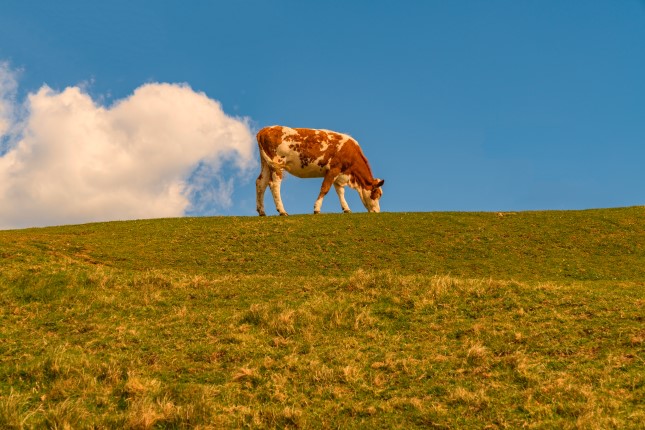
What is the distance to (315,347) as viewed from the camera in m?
10.6

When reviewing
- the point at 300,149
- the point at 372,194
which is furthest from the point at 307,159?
the point at 372,194

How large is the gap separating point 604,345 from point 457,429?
4708mm

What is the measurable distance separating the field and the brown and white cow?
12.2 m

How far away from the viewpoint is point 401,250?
2362 centimetres

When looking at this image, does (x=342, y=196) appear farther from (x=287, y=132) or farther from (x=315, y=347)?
(x=315, y=347)

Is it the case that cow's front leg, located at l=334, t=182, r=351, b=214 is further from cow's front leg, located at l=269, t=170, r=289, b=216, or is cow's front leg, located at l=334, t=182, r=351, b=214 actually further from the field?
the field

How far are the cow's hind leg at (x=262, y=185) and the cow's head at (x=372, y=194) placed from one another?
617 cm

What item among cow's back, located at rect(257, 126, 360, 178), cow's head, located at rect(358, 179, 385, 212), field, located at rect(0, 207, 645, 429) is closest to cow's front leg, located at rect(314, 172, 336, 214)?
cow's back, located at rect(257, 126, 360, 178)

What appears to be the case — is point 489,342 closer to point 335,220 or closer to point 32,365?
point 32,365

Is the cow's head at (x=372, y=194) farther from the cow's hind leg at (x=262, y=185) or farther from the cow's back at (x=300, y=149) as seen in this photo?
the cow's hind leg at (x=262, y=185)

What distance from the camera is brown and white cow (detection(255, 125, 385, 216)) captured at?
32.2m

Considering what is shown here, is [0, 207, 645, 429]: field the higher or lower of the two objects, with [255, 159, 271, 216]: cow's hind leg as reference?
lower

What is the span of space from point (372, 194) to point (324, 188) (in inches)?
144

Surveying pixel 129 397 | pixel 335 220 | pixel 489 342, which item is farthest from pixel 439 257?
pixel 129 397
